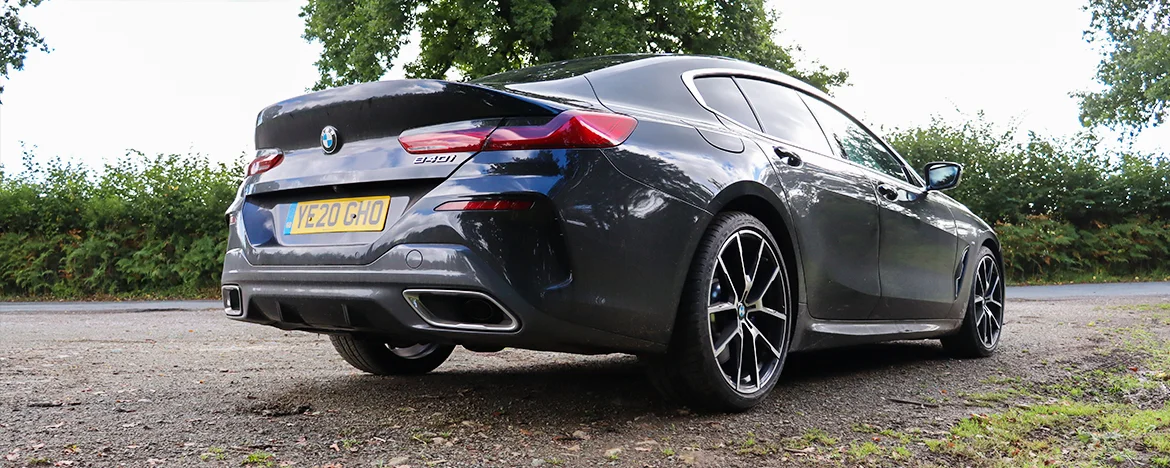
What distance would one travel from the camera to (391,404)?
147 inches

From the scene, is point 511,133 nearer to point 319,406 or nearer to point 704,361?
point 704,361

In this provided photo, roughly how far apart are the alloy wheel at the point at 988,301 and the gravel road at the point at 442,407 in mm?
180

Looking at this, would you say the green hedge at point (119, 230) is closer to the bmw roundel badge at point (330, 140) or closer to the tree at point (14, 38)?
the tree at point (14, 38)

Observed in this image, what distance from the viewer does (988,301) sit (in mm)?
5867

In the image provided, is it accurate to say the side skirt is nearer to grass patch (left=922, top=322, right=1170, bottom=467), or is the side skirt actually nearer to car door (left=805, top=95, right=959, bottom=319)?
car door (left=805, top=95, right=959, bottom=319)

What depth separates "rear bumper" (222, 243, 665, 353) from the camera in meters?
2.90

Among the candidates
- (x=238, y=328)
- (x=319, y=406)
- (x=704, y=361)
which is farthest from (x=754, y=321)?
(x=238, y=328)

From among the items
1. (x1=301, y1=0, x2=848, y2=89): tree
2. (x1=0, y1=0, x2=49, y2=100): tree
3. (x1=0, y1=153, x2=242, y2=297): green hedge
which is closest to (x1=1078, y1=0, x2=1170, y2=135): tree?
(x1=301, y1=0, x2=848, y2=89): tree

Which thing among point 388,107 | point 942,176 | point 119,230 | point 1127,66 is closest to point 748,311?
point 388,107

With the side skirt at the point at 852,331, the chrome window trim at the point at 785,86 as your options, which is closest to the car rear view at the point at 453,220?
the chrome window trim at the point at 785,86

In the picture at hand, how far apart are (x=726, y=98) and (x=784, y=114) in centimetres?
49

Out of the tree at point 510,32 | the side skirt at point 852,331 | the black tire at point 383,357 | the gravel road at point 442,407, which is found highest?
the tree at point 510,32

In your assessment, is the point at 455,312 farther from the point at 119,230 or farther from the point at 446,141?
the point at 119,230

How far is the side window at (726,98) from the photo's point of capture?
389 centimetres
